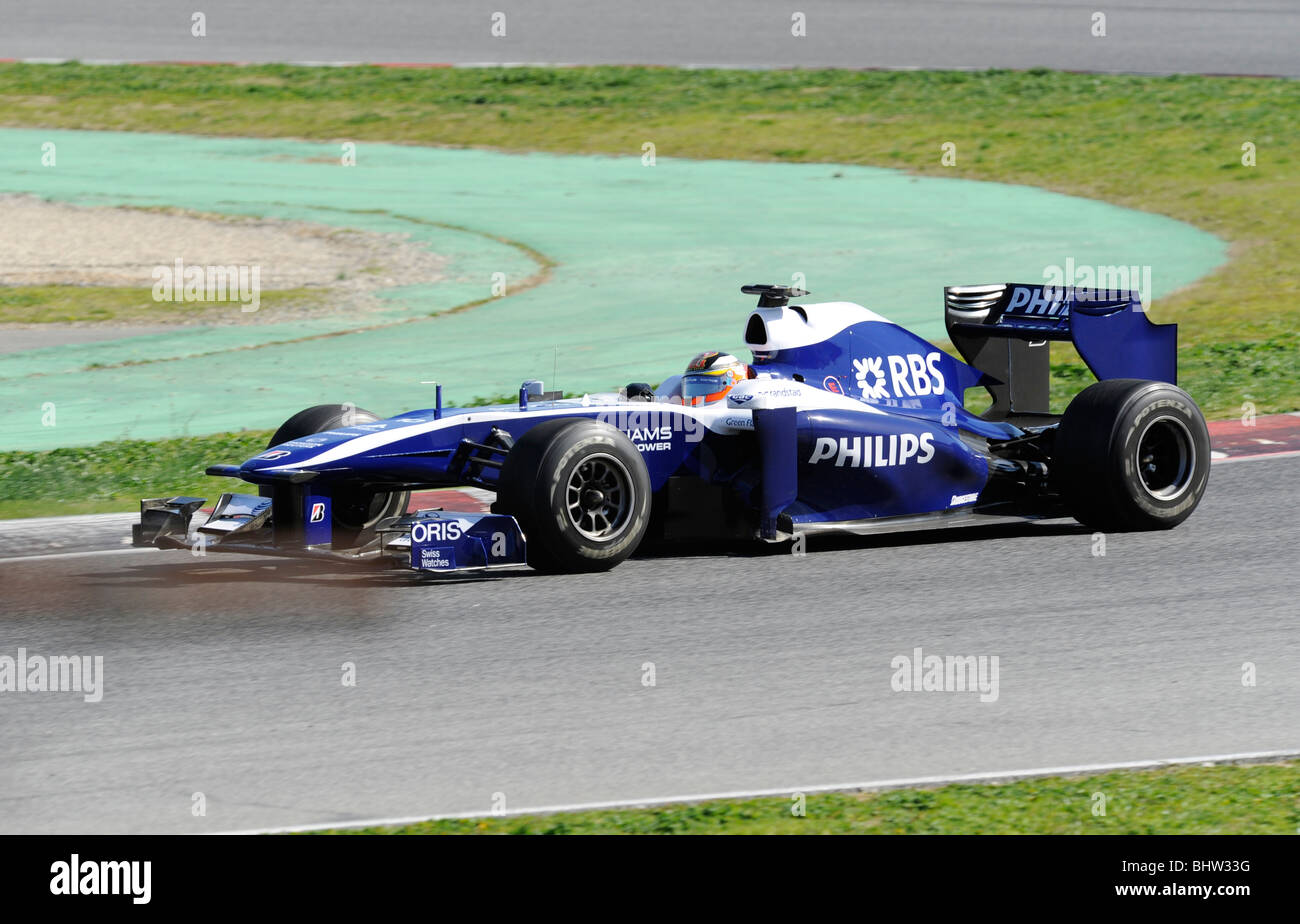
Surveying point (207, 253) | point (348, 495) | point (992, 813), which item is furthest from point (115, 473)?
point (207, 253)

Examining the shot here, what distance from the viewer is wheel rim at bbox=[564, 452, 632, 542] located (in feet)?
31.1

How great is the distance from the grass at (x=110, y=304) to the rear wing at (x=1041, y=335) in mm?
9301

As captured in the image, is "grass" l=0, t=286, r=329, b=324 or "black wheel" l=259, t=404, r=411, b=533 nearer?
"black wheel" l=259, t=404, r=411, b=533

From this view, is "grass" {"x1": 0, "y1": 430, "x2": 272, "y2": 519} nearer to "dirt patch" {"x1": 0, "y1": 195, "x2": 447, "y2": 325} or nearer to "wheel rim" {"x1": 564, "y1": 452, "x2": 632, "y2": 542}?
"wheel rim" {"x1": 564, "y1": 452, "x2": 632, "y2": 542}

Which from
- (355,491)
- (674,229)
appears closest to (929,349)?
(355,491)

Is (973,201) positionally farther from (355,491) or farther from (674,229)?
(355,491)

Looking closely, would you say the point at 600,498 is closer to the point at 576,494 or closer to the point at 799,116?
the point at 576,494

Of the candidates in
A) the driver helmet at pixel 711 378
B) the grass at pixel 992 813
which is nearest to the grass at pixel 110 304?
the driver helmet at pixel 711 378

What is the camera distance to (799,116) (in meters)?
28.5

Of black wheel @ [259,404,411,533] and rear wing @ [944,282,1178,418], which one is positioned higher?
rear wing @ [944,282,1178,418]

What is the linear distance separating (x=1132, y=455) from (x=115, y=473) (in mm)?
6446

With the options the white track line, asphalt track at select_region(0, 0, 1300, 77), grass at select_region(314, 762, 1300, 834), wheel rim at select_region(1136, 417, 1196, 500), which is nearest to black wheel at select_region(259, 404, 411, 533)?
wheel rim at select_region(1136, 417, 1196, 500)
